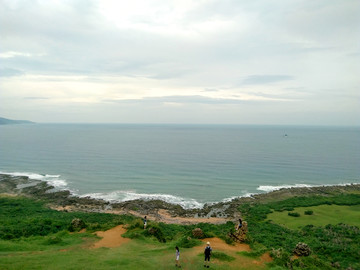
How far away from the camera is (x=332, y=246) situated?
78.1 feet

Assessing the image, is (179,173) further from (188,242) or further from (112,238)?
(188,242)

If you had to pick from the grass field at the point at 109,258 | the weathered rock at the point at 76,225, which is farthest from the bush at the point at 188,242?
the weathered rock at the point at 76,225

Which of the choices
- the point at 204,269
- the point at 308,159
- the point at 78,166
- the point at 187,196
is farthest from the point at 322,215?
the point at 78,166

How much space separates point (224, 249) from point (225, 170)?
1955 inches

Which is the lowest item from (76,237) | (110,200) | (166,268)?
(110,200)

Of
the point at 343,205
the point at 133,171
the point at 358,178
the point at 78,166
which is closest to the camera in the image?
the point at 343,205

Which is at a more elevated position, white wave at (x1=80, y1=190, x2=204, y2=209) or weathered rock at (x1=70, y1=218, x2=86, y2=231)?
weathered rock at (x1=70, y1=218, x2=86, y2=231)

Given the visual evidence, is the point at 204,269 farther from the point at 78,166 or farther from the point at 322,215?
the point at 78,166

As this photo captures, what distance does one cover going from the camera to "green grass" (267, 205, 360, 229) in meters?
33.1

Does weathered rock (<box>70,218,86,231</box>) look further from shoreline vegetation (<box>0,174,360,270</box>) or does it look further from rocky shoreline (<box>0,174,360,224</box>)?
rocky shoreline (<box>0,174,360,224</box>)

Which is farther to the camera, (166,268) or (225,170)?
(225,170)

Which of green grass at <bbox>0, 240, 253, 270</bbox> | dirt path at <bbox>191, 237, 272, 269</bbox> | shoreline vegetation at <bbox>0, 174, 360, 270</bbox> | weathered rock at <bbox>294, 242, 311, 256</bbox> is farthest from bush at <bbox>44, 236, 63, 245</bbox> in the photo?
weathered rock at <bbox>294, 242, 311, 256</bbox>

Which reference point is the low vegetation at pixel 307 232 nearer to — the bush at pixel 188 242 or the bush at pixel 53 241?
the bush at pixel 188 242

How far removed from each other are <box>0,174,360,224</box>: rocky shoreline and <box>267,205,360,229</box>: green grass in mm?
6992
